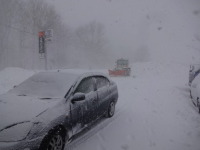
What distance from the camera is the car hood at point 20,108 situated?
3.41 meters

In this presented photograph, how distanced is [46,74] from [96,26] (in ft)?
187

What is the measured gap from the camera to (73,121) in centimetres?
423

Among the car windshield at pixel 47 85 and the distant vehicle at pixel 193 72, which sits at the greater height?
the car windshield at pixel 47 85

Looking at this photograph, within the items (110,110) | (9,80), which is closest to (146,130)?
(110,110)

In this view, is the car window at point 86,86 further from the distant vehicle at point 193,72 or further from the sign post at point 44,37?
the sign post at point 44,37

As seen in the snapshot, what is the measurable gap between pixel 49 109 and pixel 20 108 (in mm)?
577

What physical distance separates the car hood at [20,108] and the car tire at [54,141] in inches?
18.8

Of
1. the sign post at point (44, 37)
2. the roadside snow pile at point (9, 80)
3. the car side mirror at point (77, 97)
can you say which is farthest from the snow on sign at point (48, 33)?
the car side mirror at point (77, 97)

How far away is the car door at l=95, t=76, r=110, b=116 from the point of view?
5.57 meters

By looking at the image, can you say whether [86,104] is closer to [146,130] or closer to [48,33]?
[146,130]

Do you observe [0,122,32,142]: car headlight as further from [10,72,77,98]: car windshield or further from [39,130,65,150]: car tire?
[10,72,77,98]: car windshield

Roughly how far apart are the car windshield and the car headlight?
3.74 ft

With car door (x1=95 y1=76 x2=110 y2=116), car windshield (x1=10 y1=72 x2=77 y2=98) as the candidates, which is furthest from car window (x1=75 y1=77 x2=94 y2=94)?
car door (x1=95 y1=76 x2=110 y2=116)

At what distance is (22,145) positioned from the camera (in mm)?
3041
